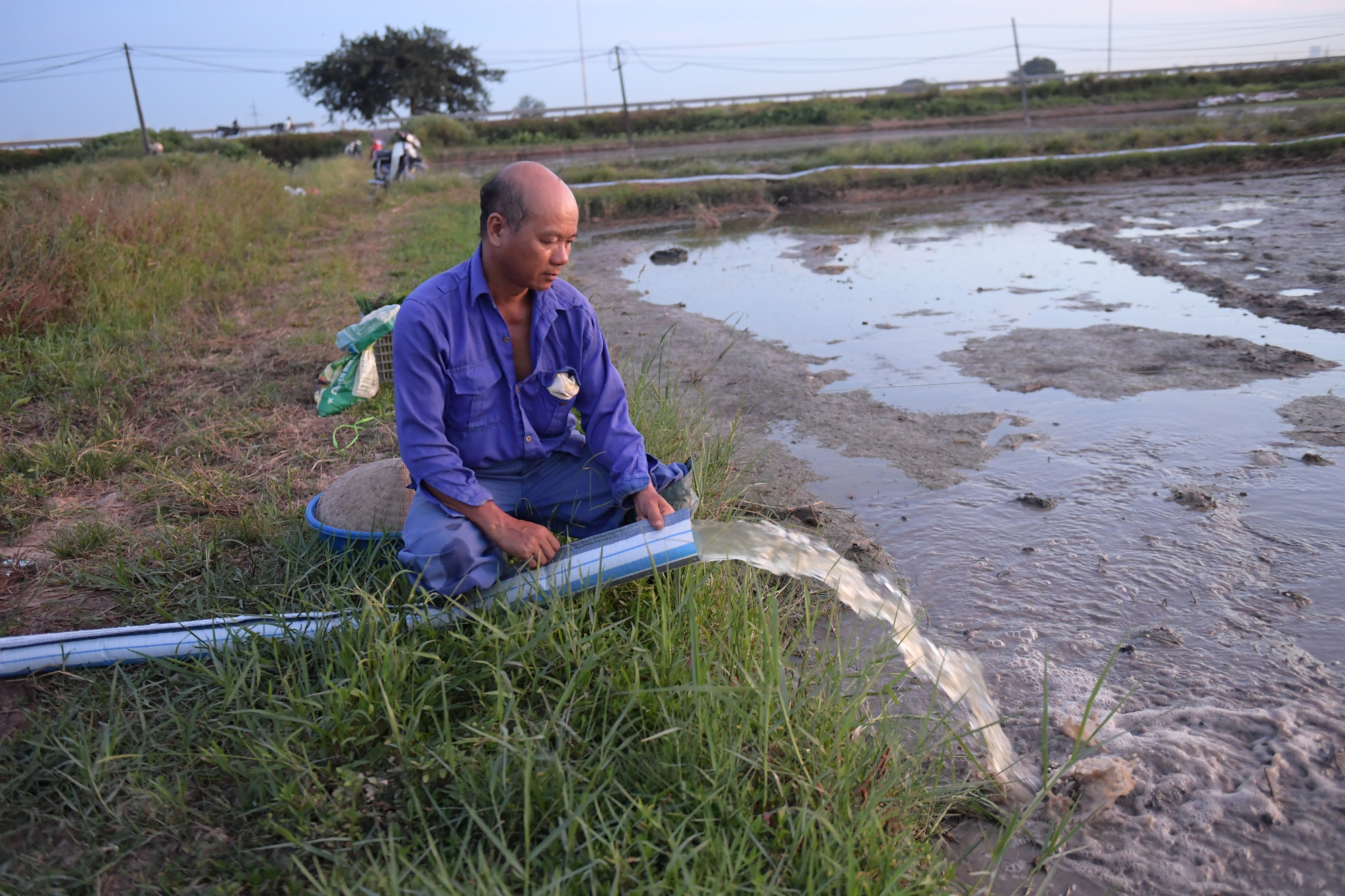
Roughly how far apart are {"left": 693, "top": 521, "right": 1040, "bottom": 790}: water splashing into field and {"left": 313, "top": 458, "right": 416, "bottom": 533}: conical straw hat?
3.23ft

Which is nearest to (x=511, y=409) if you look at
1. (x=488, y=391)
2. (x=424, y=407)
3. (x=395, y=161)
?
(x=488, y=391)

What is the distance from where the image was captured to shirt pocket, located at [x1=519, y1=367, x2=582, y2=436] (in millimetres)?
2602

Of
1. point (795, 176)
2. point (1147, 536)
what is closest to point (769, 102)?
point (795, 176)

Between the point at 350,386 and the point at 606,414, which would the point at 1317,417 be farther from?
the point at 350,386

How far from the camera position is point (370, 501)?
2.87 m

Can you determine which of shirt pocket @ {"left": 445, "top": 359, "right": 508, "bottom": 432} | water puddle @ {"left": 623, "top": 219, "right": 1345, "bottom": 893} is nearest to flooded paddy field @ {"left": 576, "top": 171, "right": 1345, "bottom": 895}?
water puddle @ {"left": 623, "top": 219, "right": 1345, "bottom": 893}

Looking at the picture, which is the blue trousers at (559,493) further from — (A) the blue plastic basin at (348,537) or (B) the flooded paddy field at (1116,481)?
(B) the flooded paddy field at (1116,481)

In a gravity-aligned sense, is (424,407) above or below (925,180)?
below

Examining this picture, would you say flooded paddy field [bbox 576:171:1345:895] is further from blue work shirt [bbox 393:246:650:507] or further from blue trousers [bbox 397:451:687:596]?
blue work shirt [bbox 393:246:650:507]

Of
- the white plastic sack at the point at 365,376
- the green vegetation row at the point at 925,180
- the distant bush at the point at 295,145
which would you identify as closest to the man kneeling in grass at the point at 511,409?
the white plastic sack at the point at 365,376

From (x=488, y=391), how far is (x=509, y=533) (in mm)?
448

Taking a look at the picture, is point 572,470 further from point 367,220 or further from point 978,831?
point 367,220

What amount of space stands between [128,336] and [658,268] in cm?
542

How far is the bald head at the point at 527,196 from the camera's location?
2.32 m
